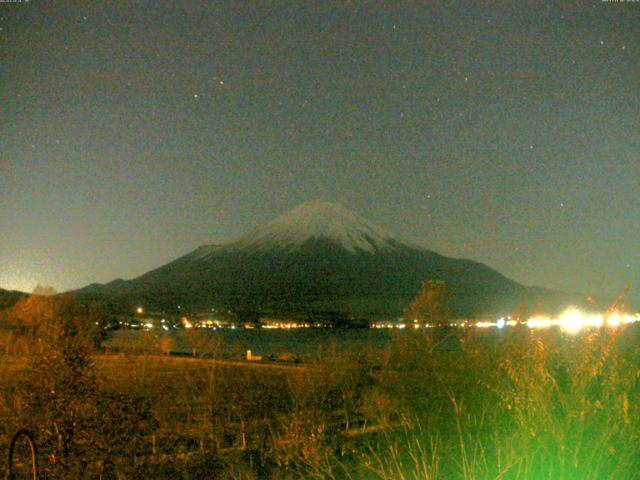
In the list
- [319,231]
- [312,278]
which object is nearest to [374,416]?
[312,278]

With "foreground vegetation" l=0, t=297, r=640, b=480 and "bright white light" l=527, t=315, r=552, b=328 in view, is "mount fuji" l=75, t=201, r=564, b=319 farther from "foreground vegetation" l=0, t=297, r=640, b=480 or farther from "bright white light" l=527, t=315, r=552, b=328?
"bright white light" l=527, t=315, r=552, b=328

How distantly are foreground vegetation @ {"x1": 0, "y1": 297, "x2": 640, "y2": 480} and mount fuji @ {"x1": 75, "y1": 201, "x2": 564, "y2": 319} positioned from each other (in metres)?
79.7

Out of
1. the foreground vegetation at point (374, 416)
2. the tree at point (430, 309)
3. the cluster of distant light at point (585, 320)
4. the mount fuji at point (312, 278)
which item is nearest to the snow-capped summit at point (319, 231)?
the mount fuji at point (312, 278)

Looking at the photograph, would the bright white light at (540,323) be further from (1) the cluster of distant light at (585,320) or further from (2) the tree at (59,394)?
(2) the tree at (59,394)

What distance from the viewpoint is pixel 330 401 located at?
13.0 meters

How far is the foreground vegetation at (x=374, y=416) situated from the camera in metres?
3.67

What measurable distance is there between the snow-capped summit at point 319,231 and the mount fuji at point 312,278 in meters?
0.24

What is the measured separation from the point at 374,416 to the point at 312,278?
124407 millimetres

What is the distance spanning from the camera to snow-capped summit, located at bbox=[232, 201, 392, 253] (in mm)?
154250

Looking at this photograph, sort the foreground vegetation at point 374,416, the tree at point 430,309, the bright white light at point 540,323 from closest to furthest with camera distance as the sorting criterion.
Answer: the foreground vegetation at point 374,416
the bright white light at point 540,323
the tree at point 430,309

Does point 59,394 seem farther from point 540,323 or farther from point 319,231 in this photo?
point 319,231

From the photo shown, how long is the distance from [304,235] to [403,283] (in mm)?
43119

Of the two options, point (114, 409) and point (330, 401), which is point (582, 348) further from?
point (330, 401)

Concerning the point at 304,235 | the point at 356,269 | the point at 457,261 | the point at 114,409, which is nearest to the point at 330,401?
the point at 114,409
